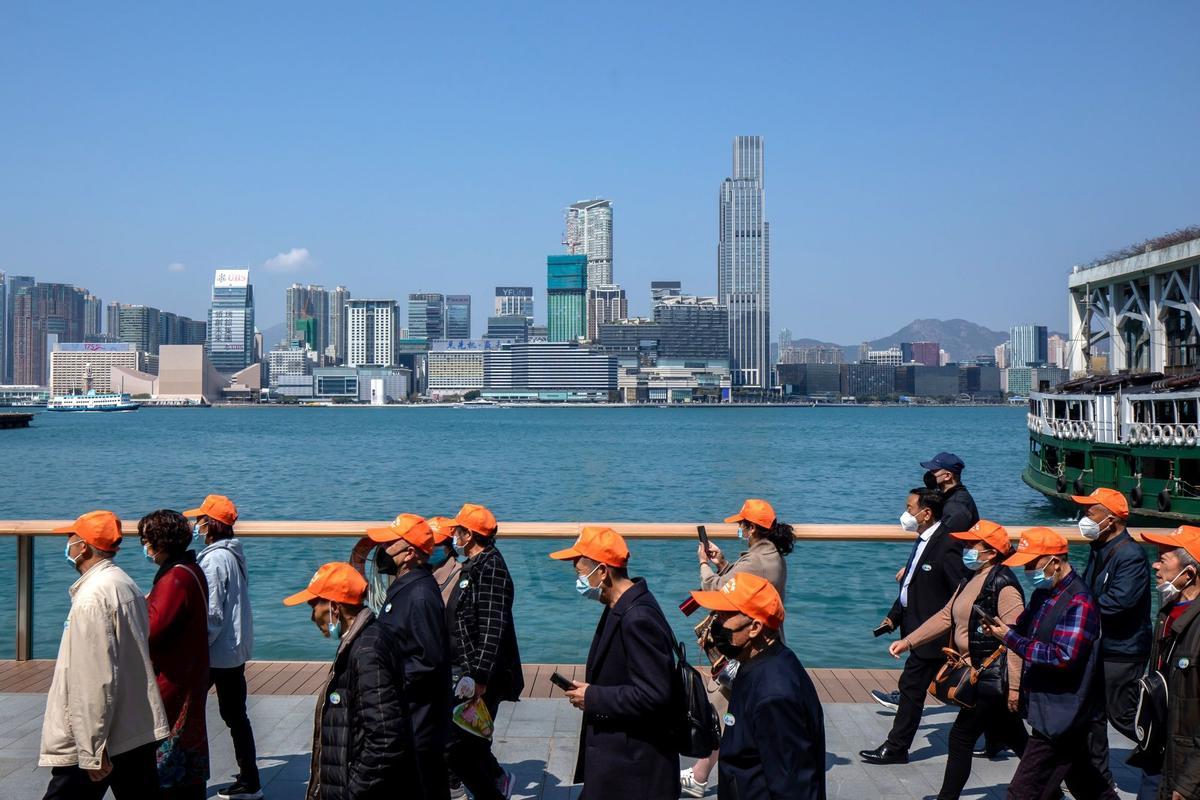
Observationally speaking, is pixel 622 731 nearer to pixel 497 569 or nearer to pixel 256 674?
pixel 497 569

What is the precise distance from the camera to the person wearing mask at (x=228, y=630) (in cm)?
589

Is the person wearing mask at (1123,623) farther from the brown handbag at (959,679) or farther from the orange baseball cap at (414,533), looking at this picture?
the orange baseball cap at (414,533)

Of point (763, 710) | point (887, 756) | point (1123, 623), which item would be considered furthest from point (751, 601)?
point (887, 756)

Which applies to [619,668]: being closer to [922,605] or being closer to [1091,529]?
[922,605]

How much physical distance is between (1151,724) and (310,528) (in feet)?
20.7

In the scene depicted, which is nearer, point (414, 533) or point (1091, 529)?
point (414, 533)

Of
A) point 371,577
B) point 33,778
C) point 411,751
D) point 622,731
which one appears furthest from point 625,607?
point 33,778

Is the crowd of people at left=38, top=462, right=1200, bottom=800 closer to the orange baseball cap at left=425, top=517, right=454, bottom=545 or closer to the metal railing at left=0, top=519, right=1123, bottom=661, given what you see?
the orange baseball cap at left=425, top=517, right=454, bottom=545

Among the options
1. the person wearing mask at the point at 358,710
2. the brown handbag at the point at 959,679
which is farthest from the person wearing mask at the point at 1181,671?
the person wearing mask at the point at 358,710

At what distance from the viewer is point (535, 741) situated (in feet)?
22.7

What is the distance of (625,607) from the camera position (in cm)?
448

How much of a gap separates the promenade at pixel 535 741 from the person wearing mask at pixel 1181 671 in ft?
5.29

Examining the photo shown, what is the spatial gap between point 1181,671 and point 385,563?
362 centimetres

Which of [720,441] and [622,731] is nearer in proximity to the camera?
[622,731]
